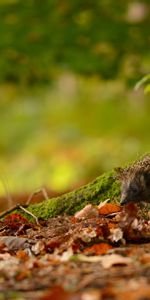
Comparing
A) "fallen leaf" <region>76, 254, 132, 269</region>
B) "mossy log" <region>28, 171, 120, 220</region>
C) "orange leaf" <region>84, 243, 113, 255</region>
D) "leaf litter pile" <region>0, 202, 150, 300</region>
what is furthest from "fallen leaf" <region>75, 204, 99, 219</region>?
"fallen leaf" <region>76, 254, 132, 269</region>

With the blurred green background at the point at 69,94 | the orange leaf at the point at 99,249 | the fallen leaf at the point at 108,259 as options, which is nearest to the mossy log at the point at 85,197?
the orange leaf at the point at 99,249

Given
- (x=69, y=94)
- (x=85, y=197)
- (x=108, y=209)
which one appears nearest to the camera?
(x=108, y=209)

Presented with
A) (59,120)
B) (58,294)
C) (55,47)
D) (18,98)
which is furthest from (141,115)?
(58,294)

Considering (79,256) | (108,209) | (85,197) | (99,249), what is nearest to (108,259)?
(79,256)

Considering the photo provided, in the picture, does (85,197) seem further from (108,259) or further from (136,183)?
(108,259)

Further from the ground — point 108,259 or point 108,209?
point 108,209

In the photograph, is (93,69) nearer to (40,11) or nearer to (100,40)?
(100,40)
